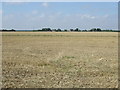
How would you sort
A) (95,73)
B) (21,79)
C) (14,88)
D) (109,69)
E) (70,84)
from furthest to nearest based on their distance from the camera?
(109,69), (95,73), (21,79), (70,84), (14,88)

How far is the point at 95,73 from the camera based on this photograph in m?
10.7

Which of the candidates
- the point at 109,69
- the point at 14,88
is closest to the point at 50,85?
the point at 14,88

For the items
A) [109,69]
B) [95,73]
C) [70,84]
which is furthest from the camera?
[109,69]

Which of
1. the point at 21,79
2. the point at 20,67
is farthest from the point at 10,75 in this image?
the point at 20,67

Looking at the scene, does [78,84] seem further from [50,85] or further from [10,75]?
[10,75]

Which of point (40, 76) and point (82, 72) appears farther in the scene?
point (82, 72)

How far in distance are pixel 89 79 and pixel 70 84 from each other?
119 cm

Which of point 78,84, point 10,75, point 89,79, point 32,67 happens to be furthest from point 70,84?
point 32,67

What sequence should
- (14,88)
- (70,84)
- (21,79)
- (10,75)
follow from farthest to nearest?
(10,75) < (21,79) < (70,84) < (14,88)

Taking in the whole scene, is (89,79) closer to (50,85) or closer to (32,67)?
(50,85)

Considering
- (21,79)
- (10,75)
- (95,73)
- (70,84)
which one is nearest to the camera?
(70,84)

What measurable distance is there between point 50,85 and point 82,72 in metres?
2.70

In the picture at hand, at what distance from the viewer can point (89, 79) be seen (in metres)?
9.48

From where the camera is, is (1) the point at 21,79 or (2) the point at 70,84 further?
(1) the point at 21,79
